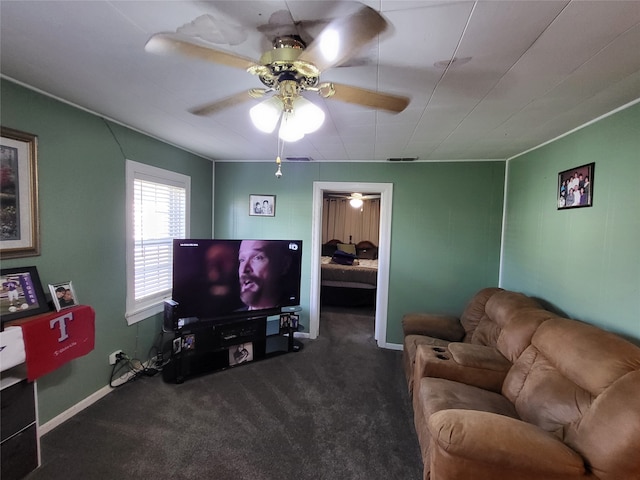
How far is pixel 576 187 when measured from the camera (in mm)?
2246

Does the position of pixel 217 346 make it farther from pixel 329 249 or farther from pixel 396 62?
pixel 329 249

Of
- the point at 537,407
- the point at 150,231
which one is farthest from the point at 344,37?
the point at 150,231

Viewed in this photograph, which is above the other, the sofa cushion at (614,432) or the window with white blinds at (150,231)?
the window with white blinds at (150,231)

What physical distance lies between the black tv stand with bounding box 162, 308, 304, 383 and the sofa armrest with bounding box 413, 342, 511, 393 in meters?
1.73

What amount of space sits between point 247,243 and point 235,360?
1.26 meters

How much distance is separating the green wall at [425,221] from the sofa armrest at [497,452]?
7.70 feet

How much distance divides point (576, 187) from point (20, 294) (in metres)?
3.89

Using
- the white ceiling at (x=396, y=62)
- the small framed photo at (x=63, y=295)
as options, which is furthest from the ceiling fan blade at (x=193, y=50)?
the small framed photo at (x=63, y=295)

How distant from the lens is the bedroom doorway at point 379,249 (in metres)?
3.79

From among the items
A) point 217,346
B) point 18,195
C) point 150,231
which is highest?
point 18,195

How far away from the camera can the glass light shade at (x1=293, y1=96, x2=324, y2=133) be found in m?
1.28

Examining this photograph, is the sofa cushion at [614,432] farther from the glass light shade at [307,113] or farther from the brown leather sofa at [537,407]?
the glass light shade at [307,113]

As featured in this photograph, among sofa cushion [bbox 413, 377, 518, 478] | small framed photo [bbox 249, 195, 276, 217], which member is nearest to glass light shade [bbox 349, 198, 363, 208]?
small framed photo [bbox 249, 195, 276, 217]

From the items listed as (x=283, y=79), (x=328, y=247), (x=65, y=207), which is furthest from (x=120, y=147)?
(x=328, y=247)
